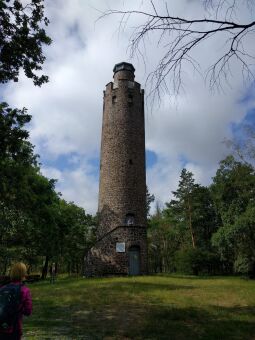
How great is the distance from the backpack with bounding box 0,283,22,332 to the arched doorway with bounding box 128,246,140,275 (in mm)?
21805

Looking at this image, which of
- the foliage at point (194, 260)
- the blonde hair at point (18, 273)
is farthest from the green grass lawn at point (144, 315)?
the foliage at point (194, 260)

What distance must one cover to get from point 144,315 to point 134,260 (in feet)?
51.7

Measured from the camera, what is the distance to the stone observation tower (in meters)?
26.3

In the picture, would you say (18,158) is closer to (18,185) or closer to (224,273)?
(18,185)

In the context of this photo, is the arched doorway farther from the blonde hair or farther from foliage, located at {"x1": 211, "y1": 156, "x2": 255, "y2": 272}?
the blonde hair

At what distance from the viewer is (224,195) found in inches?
1139

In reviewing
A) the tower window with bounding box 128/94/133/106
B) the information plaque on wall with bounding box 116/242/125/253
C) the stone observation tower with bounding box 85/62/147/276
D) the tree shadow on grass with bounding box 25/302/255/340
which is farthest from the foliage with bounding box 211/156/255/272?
the tree shadow on grass with bounding box 25/302/255/340

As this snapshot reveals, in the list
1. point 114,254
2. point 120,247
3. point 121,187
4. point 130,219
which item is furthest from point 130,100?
point 114,254

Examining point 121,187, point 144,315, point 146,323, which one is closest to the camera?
point 146,323

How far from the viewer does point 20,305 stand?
4.86 metres

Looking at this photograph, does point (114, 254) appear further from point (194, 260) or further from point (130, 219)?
point (194, 260)

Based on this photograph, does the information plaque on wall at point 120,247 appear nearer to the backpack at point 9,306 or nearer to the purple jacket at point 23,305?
the purple jacket at point 23,305

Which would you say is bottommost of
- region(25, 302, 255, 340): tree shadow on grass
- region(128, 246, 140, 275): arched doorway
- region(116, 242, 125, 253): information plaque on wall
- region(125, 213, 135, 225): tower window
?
region(25, 302, 255, 340): tree shadow on grass

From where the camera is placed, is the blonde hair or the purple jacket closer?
the purple jacket
